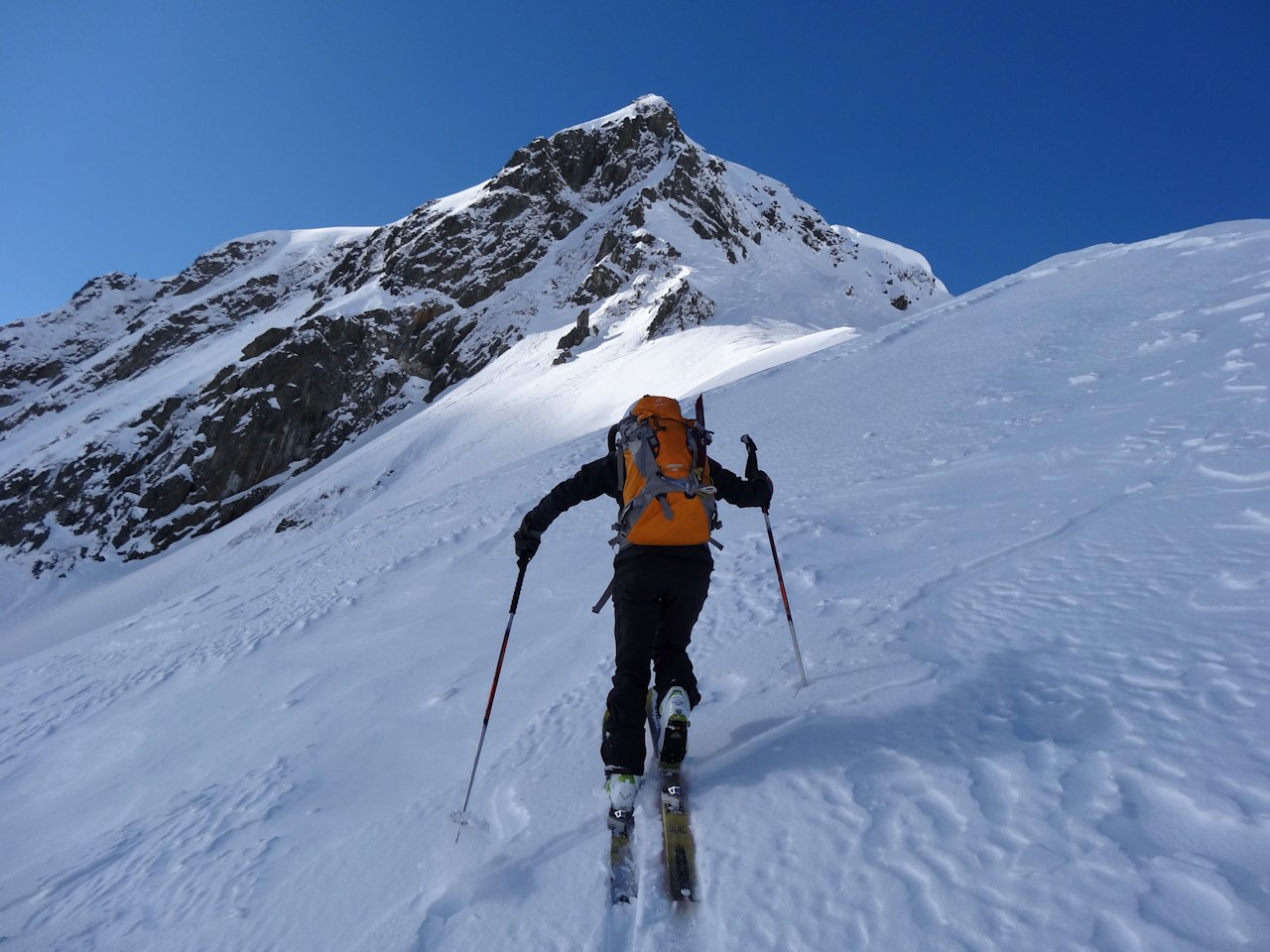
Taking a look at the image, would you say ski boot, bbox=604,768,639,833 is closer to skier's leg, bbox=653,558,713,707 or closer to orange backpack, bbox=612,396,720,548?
skier's leg, bbox=653,558,713,707

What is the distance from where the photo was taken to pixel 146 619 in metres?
8.94

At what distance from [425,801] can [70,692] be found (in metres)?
5.39

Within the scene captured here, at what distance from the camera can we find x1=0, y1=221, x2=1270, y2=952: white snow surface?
191cm

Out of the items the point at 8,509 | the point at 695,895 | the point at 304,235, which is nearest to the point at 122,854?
the point at 695,895

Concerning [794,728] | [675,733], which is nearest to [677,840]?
[675,733]

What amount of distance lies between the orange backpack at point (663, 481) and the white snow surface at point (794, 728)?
0.96 metres

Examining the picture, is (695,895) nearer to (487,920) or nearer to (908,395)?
(487,920)

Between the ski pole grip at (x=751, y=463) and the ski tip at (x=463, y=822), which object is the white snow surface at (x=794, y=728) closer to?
the ski tip at (x=463, y=822)

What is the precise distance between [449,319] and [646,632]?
5508 centimetres

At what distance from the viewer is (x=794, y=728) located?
2848mm

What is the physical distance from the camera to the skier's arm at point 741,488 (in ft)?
10.9

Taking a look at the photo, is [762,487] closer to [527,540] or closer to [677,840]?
[527,540]

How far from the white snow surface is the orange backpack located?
0.96 meters

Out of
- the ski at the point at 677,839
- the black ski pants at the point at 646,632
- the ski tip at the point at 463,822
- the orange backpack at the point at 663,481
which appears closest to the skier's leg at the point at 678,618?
the black ski pants at the point at 646,632
